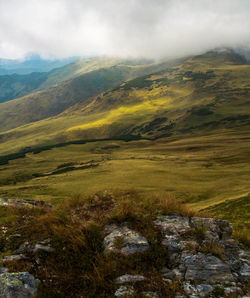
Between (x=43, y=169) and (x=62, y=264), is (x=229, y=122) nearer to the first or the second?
(x=43, y=169)

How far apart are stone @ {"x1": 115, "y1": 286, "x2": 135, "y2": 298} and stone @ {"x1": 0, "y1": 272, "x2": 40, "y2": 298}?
223 cm

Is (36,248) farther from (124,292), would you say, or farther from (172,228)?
(172,228)

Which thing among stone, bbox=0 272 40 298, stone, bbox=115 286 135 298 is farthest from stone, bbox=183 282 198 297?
stone, bbox=0 272 40 298

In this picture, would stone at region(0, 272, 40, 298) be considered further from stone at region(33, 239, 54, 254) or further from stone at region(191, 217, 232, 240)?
stone at region(191, 217, 232, 240)

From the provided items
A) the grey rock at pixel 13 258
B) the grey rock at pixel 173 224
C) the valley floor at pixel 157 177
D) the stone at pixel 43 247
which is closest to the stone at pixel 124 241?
the grey rock at pixel 173 224

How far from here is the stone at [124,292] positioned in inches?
221

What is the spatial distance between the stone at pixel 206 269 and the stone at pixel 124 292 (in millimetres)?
1678

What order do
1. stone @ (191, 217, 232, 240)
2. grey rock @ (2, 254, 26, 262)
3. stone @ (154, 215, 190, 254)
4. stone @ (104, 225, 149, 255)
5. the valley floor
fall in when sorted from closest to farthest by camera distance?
1. grey rock @ (2, 254, 26, 262)
2. stone @ (104, 225, 149, 255)
3. stone @ (154, 215, 190, 254)
4. stone @ (191, 217, 232, 240)
5. the valley floor

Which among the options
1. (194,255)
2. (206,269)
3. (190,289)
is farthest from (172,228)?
(190,289)

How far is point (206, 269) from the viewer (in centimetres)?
645

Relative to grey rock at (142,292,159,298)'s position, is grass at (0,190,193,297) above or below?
above

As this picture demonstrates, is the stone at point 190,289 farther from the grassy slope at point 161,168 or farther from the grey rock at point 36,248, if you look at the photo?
the grassy slope at point 161,168

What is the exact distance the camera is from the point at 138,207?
29.9 feet

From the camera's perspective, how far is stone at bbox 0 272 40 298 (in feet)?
18.5
